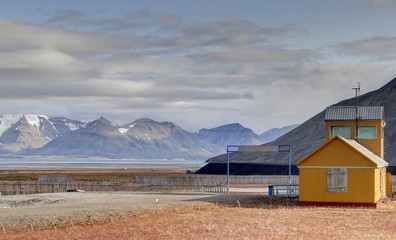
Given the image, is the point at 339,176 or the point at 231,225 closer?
the point at 231,225

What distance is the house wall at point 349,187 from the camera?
5978 cm

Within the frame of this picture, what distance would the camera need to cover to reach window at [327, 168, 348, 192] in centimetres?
6034

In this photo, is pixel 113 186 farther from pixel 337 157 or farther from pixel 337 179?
pixel 337 157

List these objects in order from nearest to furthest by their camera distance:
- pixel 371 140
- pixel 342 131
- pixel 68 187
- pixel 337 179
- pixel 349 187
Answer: pixel 349 187 < pixel 337 179 < pixel 371 140 < pixel 342 131 < pixel 68 187

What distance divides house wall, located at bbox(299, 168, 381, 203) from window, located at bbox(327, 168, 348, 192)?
0.91 ft

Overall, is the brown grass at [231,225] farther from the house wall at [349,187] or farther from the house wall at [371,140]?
the house wall at [371,140]

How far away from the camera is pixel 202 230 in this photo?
41.8 metres

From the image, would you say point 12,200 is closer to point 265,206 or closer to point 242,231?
point 265,206

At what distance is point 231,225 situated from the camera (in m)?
44.1

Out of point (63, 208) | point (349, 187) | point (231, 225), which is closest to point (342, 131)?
point (349, 187)

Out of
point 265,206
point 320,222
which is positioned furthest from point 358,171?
point 320,222

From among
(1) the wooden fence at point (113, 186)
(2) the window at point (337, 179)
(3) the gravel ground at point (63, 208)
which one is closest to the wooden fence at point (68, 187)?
(1) the wooden fence at point (113, 186)

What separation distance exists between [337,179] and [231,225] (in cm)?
1899

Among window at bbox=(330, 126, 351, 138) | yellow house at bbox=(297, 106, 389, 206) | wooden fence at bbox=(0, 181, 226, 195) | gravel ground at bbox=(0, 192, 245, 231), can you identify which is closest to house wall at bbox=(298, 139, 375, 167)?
yellow house at bbox=(297, 106, 389, 206)
